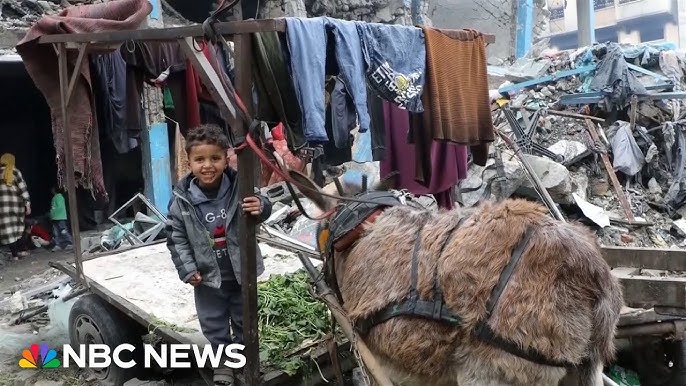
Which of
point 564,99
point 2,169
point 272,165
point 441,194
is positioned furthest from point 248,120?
point 564,99

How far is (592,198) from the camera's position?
11234 mm

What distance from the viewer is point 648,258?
4320 mm

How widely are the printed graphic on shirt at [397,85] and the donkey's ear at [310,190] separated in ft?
2.53

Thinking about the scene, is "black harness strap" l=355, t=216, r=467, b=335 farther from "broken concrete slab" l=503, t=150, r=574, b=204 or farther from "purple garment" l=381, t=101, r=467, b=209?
"broken concrete slab" l=503, t=150, r=574, b=204

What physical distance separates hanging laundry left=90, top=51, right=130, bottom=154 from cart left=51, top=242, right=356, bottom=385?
1.42 meters

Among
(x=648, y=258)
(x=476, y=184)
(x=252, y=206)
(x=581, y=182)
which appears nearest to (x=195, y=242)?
(x=252, y=206)

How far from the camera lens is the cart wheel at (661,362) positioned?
446 centimetres

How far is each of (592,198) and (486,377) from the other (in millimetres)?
9538

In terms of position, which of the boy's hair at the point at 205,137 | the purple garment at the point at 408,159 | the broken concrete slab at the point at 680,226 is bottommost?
the broken concrete slab at the point at 680,226

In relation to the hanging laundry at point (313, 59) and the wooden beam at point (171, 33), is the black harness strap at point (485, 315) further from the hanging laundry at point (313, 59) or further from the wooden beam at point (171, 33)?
the wooden beam at point (171, 33)

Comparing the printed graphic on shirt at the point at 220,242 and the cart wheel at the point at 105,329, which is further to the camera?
the cart wheel at the point at 105,329

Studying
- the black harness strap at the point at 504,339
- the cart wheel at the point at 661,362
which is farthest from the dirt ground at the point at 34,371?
the cart wheel at the point at 661,362

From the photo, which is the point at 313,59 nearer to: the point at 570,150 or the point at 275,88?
the point at 275,88

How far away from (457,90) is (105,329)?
Answer: 3349 millimetres
